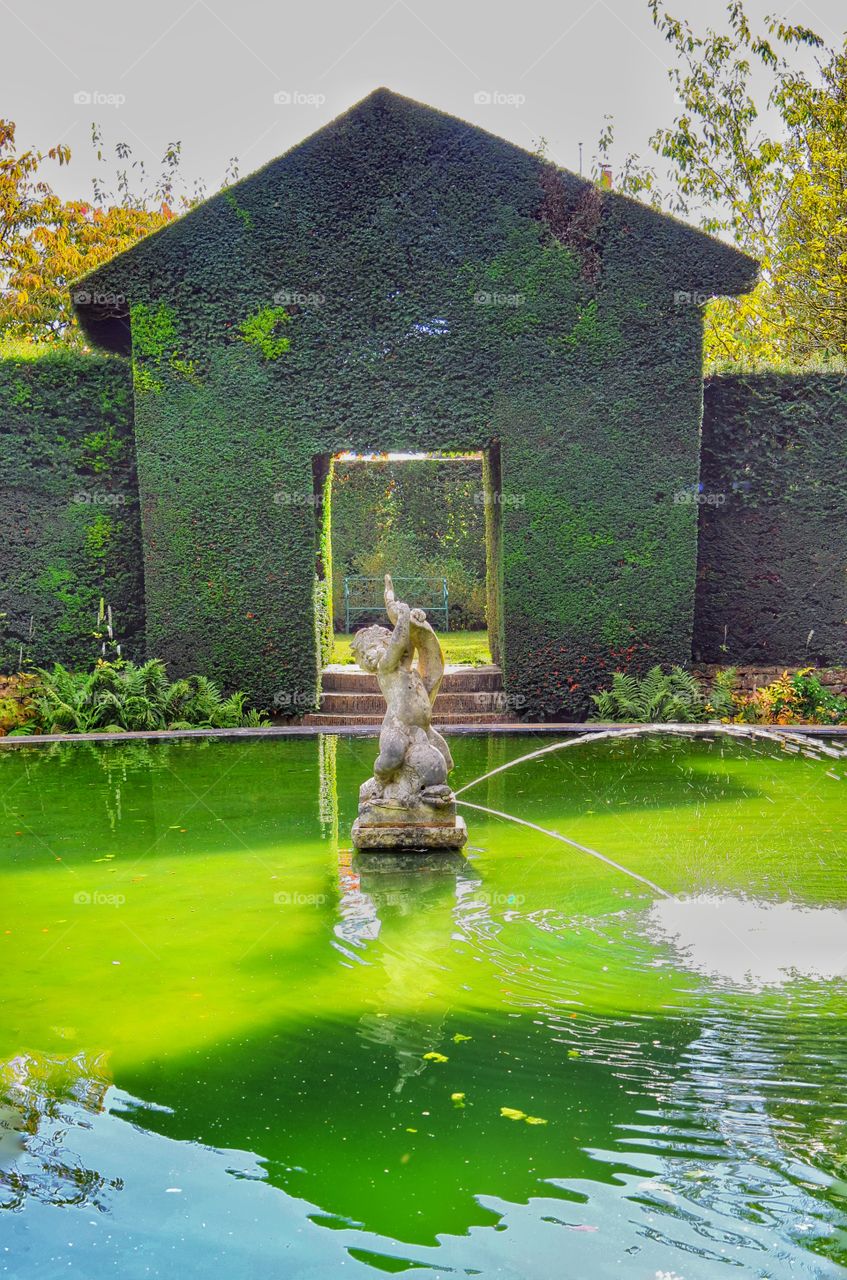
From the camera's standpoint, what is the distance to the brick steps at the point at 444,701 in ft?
45.9

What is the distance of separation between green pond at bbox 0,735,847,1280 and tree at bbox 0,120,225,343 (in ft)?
63.3

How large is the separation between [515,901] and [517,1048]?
1.94 meters

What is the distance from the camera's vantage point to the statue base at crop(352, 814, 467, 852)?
7504 mm

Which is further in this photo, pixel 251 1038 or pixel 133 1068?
pixel 251 1038

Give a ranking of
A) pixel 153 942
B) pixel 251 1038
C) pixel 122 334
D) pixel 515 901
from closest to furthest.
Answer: pixel 251 1038 → pixel 153 942 → pixel 515 901 → pixel 122 334

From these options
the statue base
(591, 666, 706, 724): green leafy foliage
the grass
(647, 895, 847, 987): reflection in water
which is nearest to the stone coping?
(591, 666, 706, 724): green leafy foliage

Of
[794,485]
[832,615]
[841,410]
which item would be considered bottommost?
[832,615]

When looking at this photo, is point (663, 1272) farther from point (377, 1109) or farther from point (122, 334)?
point (122, 334)

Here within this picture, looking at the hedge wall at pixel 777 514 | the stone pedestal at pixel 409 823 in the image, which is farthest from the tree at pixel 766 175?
the stone pedestal at pixel 409 823

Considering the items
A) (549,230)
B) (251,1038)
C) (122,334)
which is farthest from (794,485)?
(251,1038)

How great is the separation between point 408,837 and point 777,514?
30.0 ft

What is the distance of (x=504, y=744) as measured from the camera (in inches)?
465

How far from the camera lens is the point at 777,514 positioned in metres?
14.8

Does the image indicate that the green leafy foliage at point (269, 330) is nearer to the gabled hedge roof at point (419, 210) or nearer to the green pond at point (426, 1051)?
the gabled hedge roof at point (419, 210)
